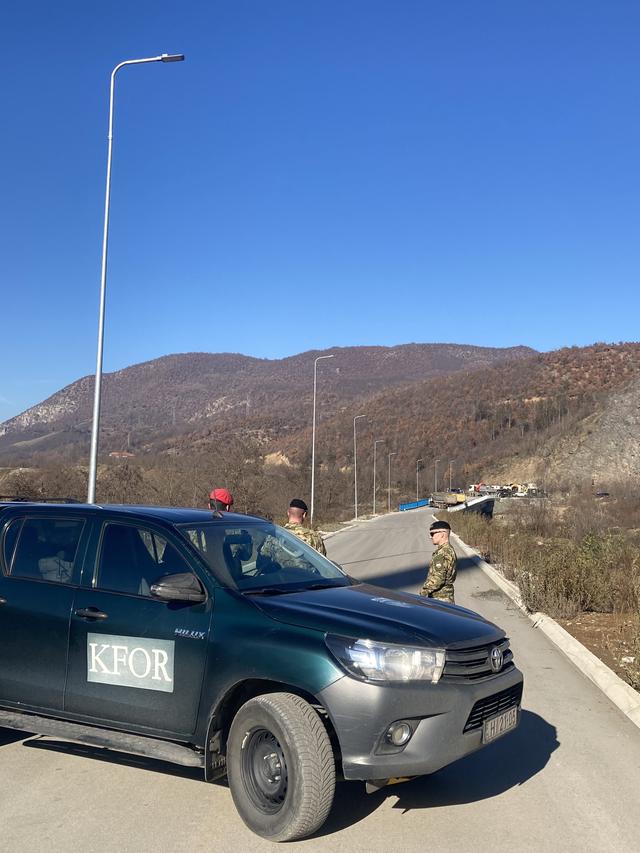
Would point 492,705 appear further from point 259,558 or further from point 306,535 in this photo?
point 306,535

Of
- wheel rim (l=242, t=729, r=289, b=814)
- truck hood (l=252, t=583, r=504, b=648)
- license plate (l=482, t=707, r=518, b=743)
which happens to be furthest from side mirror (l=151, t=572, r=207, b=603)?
license plate (l=482, t=707, r=518, b=743)

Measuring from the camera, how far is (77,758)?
5727 mm

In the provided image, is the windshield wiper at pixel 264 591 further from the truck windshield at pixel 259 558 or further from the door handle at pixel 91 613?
the door handle at pixel 91 613

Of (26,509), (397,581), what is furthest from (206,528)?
(397,581)

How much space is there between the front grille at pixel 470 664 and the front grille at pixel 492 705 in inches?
5.0

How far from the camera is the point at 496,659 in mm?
4801

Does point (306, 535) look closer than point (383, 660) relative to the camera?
No

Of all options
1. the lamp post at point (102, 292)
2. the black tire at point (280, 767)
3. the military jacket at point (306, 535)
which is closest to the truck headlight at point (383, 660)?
the black tire at point (280, 767)

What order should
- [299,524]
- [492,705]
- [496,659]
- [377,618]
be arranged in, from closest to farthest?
[377,618] → [492,705] → [496,659] → [299,524]

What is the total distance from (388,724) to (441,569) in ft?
13.5

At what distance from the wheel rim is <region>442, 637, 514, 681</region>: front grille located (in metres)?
1.00

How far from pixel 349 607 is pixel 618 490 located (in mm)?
50756

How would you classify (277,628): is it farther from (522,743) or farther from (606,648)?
(606,648)

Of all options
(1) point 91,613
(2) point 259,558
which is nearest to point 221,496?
(2) point 259,558
